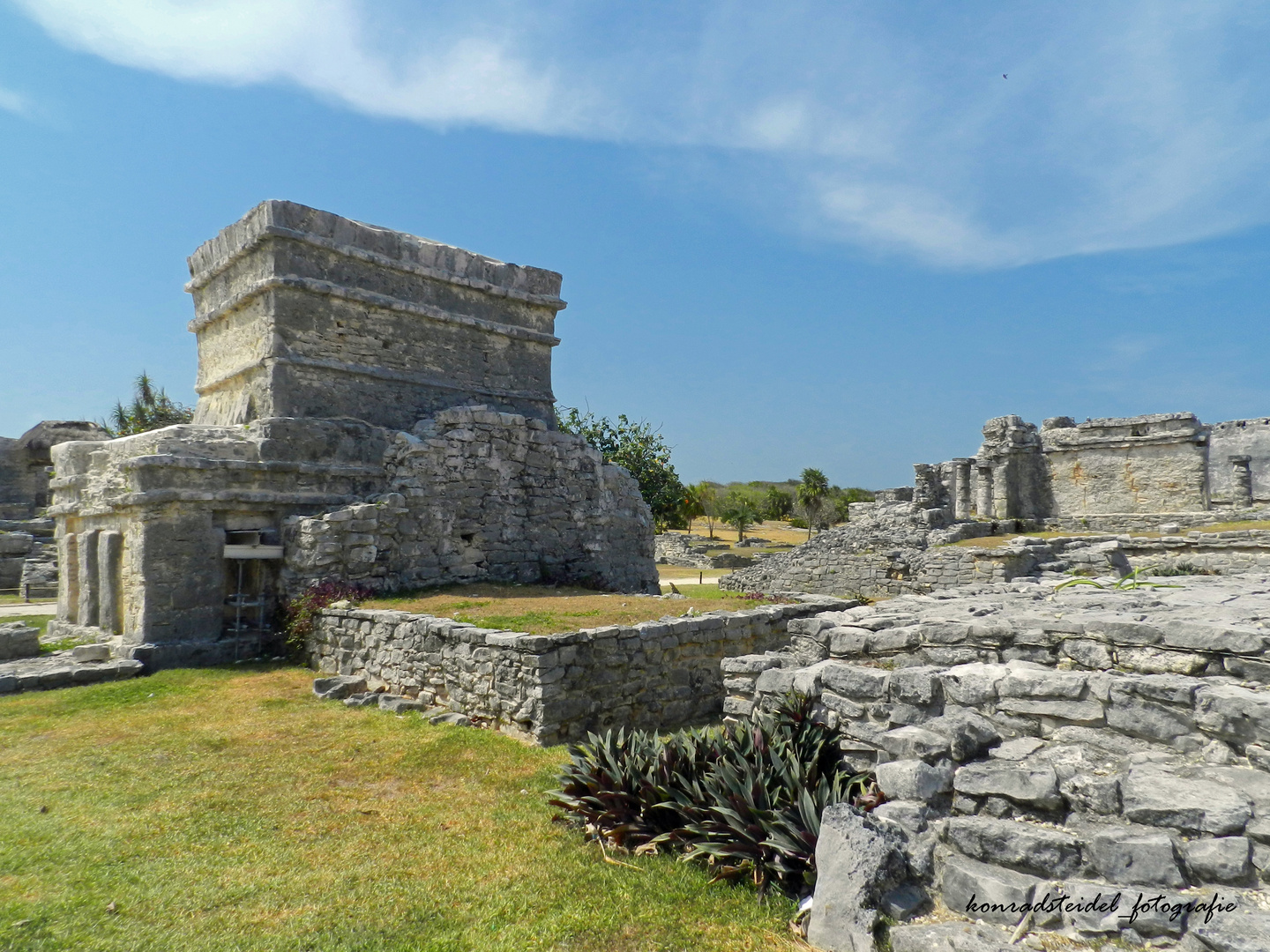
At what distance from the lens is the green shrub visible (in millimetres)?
Answer: 4223

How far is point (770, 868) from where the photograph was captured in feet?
14.0

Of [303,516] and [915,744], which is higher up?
[303,516]

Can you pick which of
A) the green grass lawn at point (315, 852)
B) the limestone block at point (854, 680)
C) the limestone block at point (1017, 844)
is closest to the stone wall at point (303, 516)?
the green grass lawn at point (315, 852)

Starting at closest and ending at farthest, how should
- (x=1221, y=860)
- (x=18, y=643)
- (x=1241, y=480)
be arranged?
1. (x=1221, y=860)
2. (x=18, y=643)
3. (x=1241, y=480)

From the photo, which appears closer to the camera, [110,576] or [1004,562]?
[110,576]

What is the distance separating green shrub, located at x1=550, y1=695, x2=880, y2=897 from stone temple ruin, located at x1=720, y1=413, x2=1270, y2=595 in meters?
14.1

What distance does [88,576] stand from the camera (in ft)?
40.7

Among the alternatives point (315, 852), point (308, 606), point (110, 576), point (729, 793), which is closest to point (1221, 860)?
point (729, 793)

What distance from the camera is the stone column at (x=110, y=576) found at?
11.8 m

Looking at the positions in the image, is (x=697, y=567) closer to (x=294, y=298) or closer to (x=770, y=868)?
(x=294, y=298)

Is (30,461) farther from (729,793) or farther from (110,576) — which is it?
(729,793)

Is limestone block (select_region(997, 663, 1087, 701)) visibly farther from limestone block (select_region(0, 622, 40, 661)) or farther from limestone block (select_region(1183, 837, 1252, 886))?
limestone block (select_region(0, 622, 40, 661))

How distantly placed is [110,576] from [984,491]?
26156mm

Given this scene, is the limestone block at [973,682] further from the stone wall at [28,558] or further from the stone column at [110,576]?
the stone wall at [28,558]
